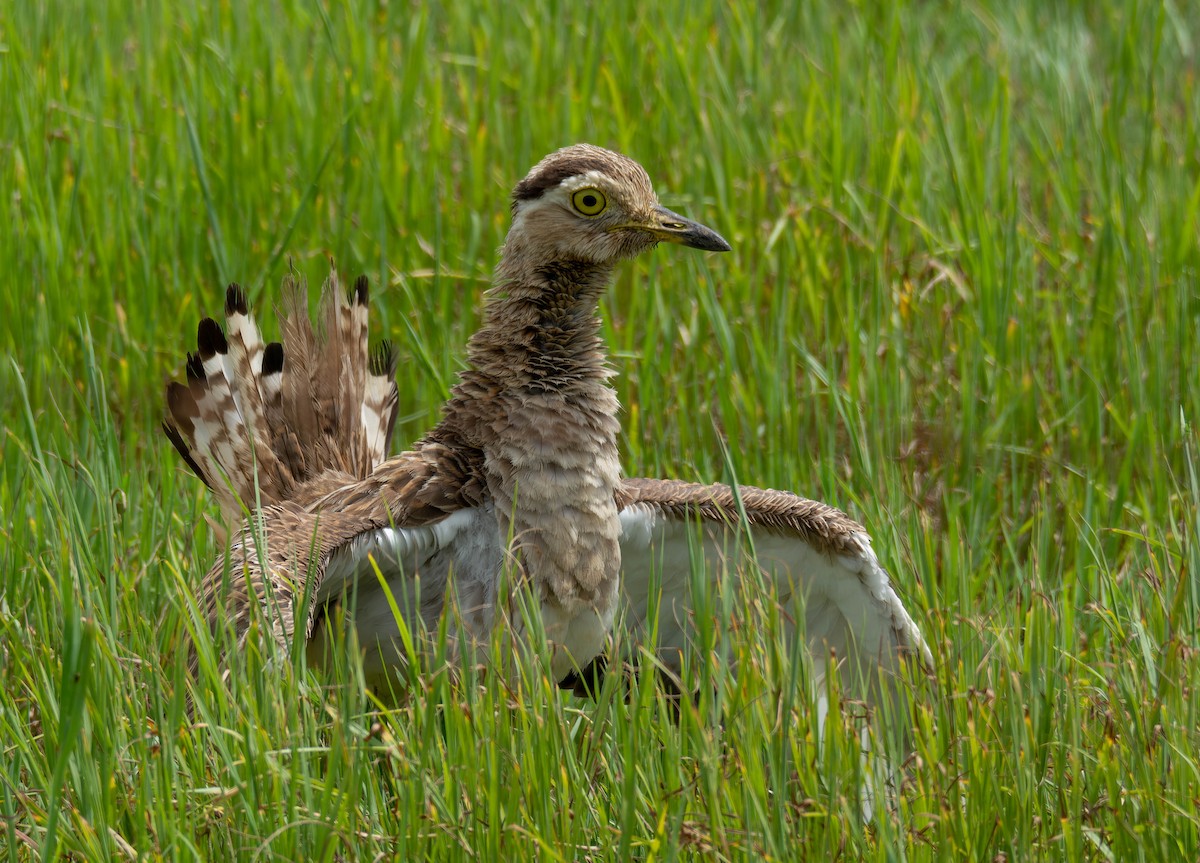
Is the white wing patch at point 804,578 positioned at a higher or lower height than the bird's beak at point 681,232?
lower

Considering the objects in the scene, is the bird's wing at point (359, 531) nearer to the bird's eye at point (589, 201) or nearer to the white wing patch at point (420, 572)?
the white wing patch at point (420, 572)

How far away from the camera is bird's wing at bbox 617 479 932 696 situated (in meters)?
4.48

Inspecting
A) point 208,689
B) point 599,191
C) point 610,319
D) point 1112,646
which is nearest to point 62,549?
point 208,689

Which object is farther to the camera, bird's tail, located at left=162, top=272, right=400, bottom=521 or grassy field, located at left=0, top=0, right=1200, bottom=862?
bird's tail, located at left=162, top=272, right=400, bottom=521

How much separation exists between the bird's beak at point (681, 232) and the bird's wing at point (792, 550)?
750 millimetres

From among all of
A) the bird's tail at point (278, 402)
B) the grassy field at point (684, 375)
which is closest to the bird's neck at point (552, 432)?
the grassy field at point (684, 375)

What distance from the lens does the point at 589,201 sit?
4.60 meters

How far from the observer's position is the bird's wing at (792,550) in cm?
448

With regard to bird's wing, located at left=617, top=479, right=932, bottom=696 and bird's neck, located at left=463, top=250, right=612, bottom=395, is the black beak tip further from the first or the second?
bird's wing, located at left=617, top=479, right=932, bottom=696

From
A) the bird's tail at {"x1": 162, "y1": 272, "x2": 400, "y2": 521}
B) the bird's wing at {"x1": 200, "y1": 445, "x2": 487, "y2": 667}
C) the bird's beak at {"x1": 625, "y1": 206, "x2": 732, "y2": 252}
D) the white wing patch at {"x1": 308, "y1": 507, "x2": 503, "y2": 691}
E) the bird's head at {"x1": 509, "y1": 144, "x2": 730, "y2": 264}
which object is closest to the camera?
the bird's wing at {"x1": 200, "y1": 445, "x2": 487, "y2": 667}

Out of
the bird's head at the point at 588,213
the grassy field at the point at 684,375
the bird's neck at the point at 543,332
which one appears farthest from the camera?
the bird's head at the point at 588,213

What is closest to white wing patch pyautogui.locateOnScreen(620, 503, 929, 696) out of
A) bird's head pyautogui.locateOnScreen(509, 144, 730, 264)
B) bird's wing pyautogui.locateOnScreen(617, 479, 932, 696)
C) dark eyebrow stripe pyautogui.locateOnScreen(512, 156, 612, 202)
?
bird's wing pyautogui.locateOnScreen(617, 479, 932, 696)

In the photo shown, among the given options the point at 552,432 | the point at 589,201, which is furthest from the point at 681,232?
the point at 552,432

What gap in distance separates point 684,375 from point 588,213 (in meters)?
1.72
